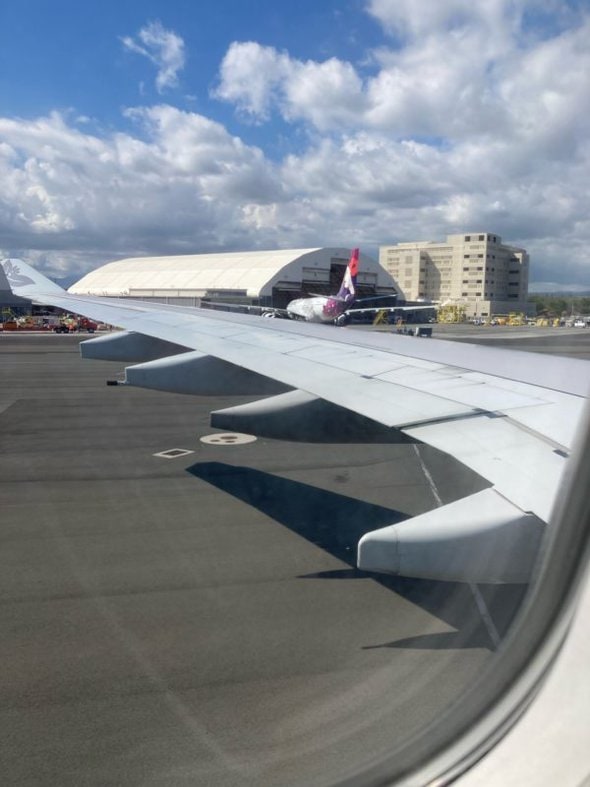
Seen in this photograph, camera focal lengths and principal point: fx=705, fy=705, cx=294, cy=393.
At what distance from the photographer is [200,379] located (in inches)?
270

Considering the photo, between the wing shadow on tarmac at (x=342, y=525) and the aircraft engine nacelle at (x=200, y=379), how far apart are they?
1.18 meters

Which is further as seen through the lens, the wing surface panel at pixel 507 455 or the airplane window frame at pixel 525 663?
the wing surface panel at pixel 507 455

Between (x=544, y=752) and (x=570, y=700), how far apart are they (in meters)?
0.15

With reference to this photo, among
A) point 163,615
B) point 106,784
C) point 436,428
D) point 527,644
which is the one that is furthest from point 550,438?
point 163,615

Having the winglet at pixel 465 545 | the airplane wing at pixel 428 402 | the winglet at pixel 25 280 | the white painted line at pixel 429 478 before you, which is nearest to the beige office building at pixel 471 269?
the airplane wing at pixel 428 402

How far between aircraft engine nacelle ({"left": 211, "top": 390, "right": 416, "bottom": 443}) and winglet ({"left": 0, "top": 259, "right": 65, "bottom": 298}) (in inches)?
405

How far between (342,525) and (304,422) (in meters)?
1.44

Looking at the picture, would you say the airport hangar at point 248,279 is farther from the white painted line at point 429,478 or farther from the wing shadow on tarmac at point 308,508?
the wing shadow on tarmac at point 308,508

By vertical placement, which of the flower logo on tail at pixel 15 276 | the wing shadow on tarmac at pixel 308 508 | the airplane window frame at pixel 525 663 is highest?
the flower logo on tail at pixel 15 276

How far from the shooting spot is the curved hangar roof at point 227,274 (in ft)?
179

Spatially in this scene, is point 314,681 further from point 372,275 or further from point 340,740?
point 372,275

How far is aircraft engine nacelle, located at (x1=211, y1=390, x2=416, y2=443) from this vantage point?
5012 millimetres

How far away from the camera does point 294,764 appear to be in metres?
2.79

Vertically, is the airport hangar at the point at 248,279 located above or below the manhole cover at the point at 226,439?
above
